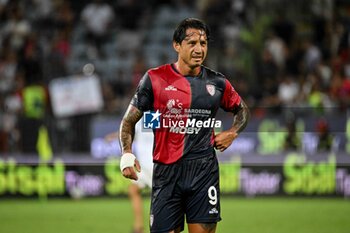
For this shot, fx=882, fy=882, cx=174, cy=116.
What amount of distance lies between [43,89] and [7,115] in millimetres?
1192

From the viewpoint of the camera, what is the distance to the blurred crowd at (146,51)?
18.7 m

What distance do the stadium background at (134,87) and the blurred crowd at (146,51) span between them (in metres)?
0.03

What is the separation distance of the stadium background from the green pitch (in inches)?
2.8

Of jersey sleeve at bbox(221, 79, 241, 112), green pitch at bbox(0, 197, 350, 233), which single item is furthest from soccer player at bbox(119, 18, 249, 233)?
green pitch at bbox(0, 197, 350, 233)

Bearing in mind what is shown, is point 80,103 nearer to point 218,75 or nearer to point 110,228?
point 110,228

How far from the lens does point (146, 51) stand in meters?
21.6

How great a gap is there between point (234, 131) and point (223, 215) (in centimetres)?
766

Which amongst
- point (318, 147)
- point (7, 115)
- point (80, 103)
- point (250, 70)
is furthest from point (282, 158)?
point (7, 115)

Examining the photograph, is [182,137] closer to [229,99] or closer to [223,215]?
[229,99]

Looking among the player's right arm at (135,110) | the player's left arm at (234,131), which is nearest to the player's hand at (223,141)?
the player's left arm at (234,131)

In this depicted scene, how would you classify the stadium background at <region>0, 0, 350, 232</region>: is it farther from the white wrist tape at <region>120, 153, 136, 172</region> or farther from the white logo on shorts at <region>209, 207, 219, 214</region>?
the white wrist tape at <region>120, 153, 136, 172</region>

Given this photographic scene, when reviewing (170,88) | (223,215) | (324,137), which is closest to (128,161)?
(170,88)

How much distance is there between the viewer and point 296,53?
67.7ft

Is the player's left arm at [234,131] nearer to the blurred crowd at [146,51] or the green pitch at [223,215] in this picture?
the green pitch at [223,215]
